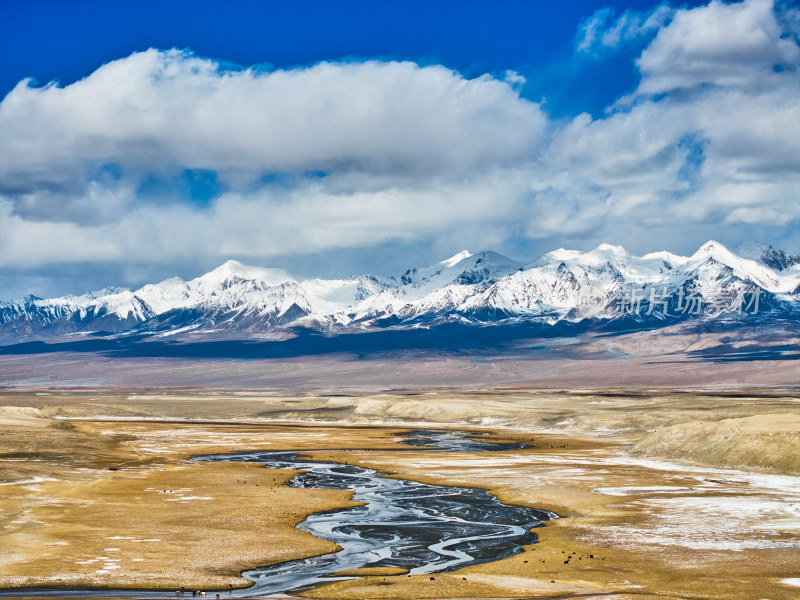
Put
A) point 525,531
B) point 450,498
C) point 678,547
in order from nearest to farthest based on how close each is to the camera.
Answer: point 678,547
point 525,531
point 450,498

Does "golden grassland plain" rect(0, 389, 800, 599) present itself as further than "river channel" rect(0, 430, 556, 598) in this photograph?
No

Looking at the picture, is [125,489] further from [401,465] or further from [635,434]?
[635,434]

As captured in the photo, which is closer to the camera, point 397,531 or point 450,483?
point 397,531

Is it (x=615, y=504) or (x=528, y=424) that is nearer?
(x=615, y=504)

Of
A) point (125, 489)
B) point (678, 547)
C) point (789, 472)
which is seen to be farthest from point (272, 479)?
point (789, 472)

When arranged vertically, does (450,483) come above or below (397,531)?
below

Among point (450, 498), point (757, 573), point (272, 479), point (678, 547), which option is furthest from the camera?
point (272, 479)

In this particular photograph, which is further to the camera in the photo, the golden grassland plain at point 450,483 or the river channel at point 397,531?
the river channel at point 397,531
